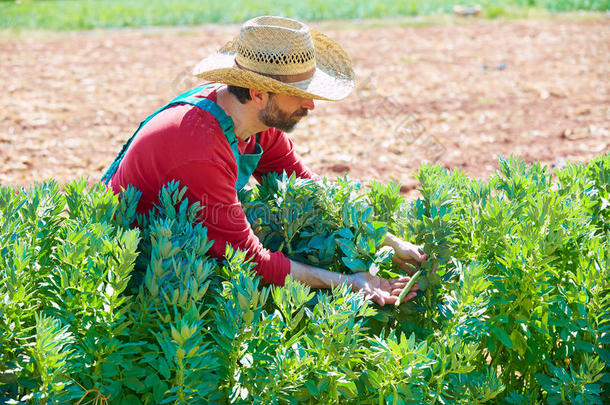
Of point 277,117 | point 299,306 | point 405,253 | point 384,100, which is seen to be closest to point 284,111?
point 277,117

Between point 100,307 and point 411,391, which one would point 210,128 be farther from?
point 411,391

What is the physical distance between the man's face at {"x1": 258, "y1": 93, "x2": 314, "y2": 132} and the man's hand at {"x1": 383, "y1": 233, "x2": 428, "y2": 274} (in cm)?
74

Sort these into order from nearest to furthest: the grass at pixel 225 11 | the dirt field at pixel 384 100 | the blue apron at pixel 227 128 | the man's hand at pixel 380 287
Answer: the man's hand at pixel 380 287
the blue apron at pixel 227 128
the dirt field at pixel 384 100
the grass at pixel 225 11

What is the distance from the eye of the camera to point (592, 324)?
2459 mm

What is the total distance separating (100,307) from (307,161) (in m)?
4.15

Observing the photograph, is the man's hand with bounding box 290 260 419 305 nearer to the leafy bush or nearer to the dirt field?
the leafy bush

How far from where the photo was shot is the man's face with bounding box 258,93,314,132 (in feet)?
9.73

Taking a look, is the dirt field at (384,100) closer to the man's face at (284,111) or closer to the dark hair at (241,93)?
the man's face at (284,111)

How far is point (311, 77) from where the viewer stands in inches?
121

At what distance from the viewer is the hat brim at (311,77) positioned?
285cm

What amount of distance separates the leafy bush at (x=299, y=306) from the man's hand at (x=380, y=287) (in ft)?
0.17

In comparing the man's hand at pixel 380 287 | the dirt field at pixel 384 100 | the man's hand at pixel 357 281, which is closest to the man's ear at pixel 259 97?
the man's hand at pixel 357 281

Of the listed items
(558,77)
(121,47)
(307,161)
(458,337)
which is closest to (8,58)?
(121,47)

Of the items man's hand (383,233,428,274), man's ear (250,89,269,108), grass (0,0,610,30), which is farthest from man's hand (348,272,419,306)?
grass (0,0,610,30)
